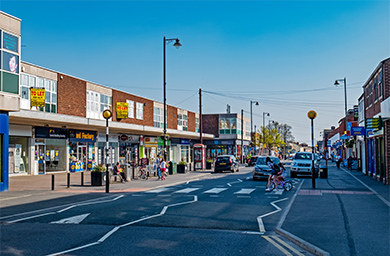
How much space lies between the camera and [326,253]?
7543 mm

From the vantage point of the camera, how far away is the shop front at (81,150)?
33.8m

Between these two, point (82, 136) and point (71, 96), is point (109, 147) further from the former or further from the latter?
point (71, 96)

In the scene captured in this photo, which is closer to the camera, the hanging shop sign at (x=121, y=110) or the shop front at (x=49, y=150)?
the shop front at (x=49, y=150)

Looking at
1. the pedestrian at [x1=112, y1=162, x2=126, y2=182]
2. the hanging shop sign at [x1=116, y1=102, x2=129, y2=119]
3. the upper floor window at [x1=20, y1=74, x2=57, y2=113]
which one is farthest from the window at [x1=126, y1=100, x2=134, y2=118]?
the pedestrian at [x1=112, y1=162, x2=126, y2=182]

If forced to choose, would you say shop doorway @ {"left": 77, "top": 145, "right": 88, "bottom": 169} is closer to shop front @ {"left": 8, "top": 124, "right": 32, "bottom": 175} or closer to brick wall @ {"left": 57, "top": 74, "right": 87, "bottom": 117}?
brick wall @ {"left": 57, "top": 74, "right": 87, "bottom": 117}

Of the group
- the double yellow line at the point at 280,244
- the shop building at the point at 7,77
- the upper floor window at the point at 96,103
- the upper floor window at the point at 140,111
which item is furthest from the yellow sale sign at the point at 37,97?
the double yellow line at the point at 280,244

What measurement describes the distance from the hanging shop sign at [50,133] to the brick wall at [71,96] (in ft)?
4.95

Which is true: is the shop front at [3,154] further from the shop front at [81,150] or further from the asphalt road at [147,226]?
the shop front at [81,150]

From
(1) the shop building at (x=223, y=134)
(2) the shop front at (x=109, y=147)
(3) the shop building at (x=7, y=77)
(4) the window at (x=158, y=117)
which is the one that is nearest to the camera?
(3) the shop building at (x=7, y=77)

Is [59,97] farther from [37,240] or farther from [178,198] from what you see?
[37,240]

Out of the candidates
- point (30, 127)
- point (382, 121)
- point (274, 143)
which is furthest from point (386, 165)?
point (274, 143)

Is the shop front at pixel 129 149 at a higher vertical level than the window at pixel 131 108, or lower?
lower

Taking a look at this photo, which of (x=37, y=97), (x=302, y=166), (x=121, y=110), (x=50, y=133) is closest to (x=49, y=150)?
(x=50, y=133)

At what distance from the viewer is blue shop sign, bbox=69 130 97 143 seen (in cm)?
3362
